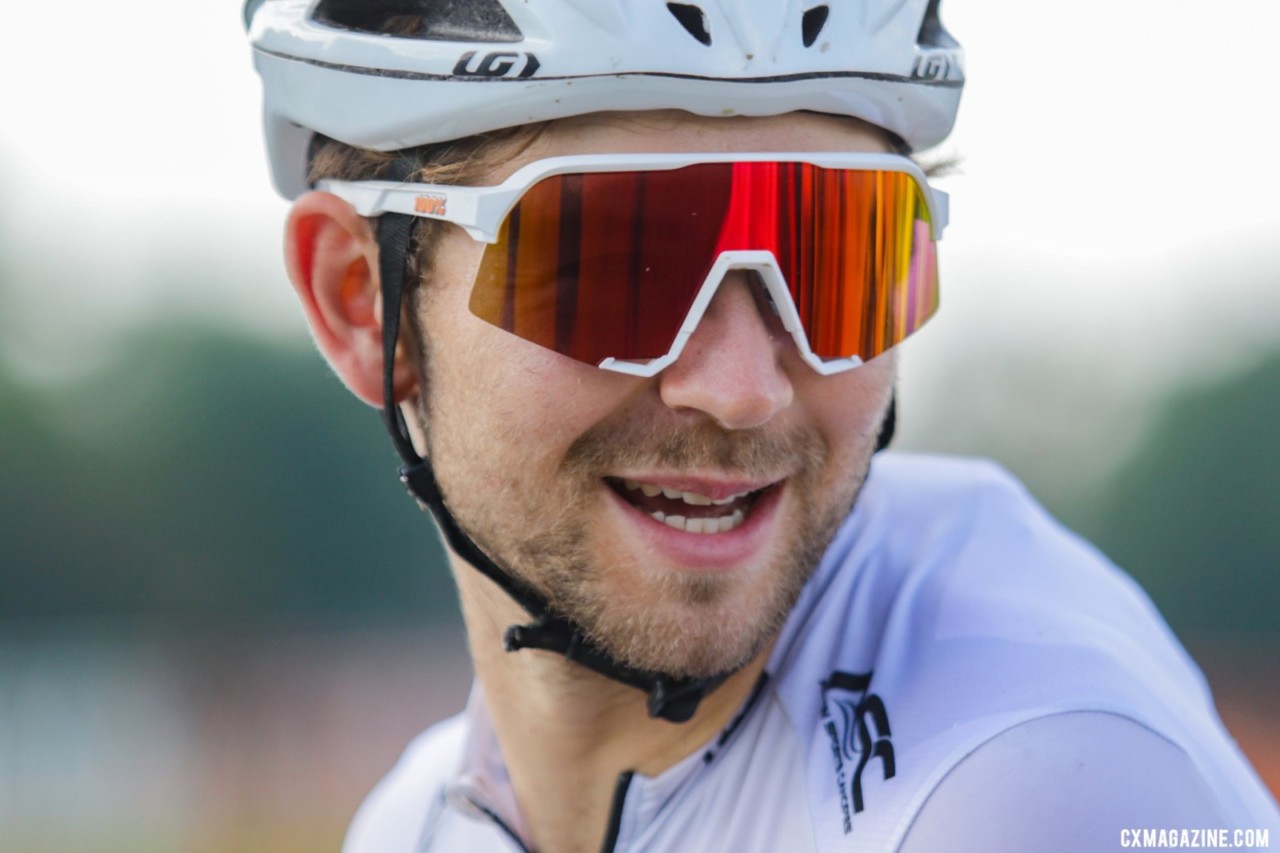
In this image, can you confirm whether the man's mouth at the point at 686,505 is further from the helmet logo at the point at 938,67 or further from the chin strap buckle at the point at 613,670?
the helmet logo at the point at 938,67

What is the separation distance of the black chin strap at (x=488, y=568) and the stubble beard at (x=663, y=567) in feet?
0.12

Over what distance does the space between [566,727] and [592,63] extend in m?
1.31

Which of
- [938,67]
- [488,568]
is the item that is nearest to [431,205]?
[488,568]

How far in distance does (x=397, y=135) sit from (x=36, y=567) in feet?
71.9

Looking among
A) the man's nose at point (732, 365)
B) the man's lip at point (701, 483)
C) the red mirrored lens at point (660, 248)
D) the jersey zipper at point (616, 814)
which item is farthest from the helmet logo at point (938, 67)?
the jersey zipper at point (616, 814)

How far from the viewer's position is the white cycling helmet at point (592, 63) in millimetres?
2174

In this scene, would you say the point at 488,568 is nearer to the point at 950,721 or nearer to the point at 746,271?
the point at 746,271

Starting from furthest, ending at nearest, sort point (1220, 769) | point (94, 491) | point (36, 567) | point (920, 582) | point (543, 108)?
1. point (94, 491)
2. point (36, 567)
3. point (920, 582)
4. point (543, 108)
5. point (1220, 769)

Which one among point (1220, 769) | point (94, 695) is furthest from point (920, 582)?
point (94, 695)

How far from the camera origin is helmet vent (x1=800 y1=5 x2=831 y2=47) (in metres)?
2.28

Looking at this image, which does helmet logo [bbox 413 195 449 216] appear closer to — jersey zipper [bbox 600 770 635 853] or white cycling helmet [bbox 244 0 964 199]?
white cycling helmet [bbox 244 0 964 199]

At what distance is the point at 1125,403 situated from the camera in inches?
962

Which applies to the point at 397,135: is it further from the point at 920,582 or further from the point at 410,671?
the point at 410,671

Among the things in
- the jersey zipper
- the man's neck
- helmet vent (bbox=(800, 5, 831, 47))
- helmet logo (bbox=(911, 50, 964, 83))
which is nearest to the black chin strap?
the man's neck
